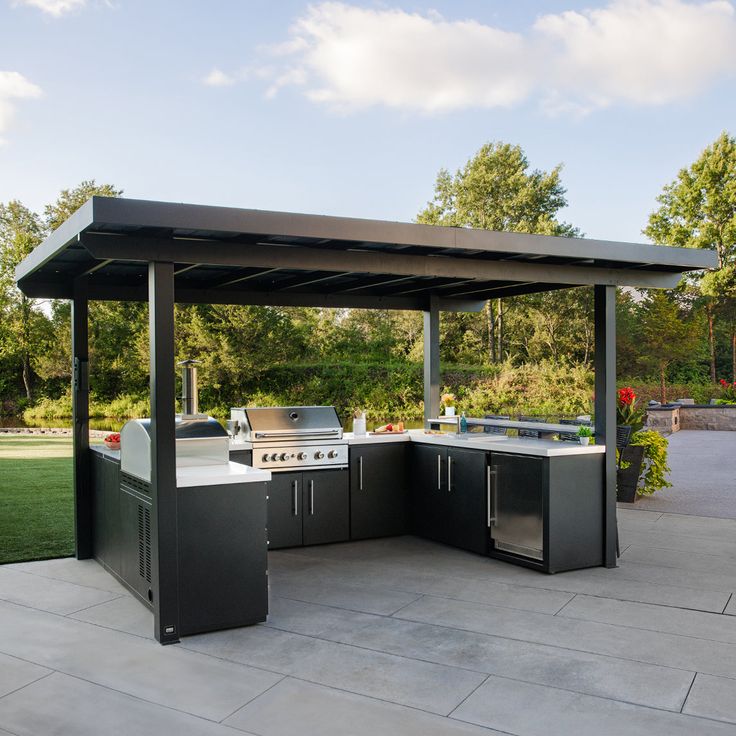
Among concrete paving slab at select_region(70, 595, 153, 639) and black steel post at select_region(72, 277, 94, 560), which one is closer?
concrete paving slab at select_region(70, 595, 153, 639)

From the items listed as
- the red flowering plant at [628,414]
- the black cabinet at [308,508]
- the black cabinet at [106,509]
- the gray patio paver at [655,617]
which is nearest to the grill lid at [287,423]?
the black cabinet at [308,508]

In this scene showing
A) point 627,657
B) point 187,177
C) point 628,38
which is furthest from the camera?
point 187,177

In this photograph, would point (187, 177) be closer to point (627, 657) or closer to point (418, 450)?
point (418, 450)

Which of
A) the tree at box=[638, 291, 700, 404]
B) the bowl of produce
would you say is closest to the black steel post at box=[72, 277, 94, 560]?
the bowl of produce

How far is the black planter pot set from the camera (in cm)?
873

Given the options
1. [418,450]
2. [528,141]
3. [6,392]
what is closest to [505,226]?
[528,141]

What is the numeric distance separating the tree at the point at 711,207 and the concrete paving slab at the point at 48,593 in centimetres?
2355

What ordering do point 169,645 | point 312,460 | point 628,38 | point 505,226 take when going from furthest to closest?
point 505,226 → point 628,38 → point 312,460 → point 169,645

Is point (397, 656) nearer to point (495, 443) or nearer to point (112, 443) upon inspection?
point (495, 443)

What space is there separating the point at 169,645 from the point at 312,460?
245cm

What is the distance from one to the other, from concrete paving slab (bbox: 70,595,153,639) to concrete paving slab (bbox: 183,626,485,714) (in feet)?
1.25

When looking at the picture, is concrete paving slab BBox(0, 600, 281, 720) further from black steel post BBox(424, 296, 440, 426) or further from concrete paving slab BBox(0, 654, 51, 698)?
black steel post BBox(424, 296, 440, 426)

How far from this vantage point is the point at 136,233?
435 centimetres

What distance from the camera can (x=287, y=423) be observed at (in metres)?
6.49
